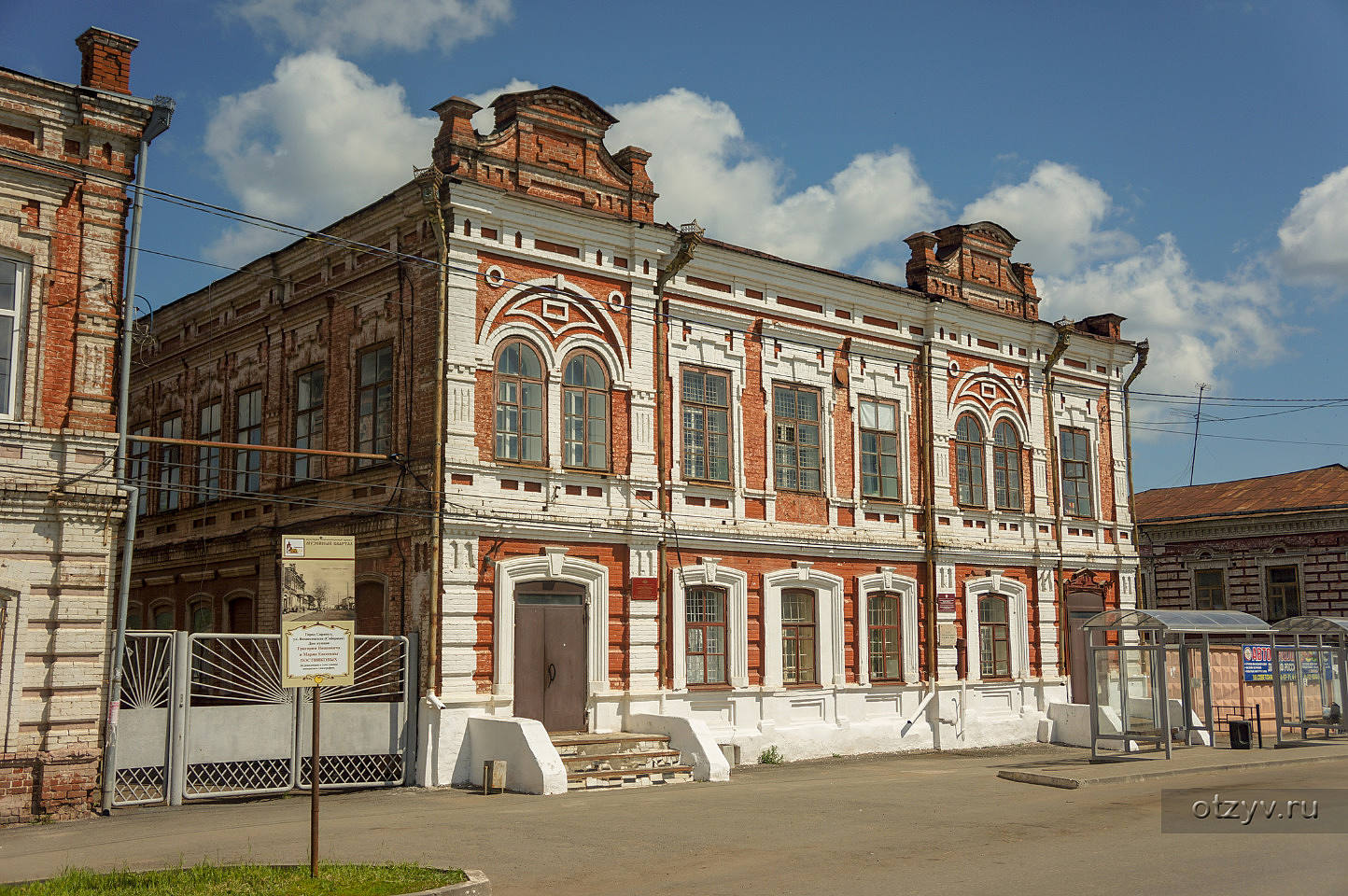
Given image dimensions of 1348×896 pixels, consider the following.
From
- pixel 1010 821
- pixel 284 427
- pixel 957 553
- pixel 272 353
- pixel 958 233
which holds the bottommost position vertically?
pixel 1010 821

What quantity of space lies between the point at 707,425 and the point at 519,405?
394 cm

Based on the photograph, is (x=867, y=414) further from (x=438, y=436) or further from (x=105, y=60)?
(x=105, y=60)

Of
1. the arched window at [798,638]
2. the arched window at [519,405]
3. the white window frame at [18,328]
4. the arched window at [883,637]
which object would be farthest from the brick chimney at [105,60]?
the arched window at [883,637]

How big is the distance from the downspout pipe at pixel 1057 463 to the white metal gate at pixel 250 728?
15.5m

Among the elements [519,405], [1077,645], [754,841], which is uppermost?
[519,405]

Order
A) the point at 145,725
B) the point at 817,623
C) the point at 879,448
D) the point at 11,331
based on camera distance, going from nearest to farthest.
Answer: the point at 11,331, the point at 145,725, the point at 817,623, the point at 879,448

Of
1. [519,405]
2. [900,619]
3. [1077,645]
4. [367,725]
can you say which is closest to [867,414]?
[900,619]

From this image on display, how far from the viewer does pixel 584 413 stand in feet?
66.5

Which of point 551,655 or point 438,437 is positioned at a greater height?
point 438,437

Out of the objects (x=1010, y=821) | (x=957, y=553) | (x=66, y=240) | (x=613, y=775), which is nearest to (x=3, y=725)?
(x=66, y=240)

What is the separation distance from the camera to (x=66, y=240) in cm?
1560

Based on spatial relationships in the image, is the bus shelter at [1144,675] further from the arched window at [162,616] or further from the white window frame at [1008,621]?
the arched window at [162,616]

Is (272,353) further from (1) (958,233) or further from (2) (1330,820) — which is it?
(2) (1330,820)

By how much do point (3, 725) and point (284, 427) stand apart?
8375mm
